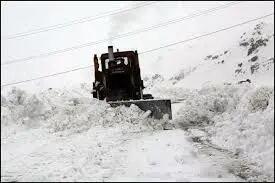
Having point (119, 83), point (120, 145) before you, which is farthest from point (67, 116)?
point (119, 83)

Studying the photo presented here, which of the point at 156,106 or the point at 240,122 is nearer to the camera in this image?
the point at 240,122

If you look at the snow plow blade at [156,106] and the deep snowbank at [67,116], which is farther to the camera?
the snow plow blade at [156,106]

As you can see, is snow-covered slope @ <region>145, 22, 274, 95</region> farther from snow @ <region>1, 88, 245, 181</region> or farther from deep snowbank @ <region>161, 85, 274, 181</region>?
snow @ <region>1, 88, 245, 181</region>

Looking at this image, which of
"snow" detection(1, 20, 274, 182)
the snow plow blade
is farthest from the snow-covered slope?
"snow" detection(1, 20, 274, 182)

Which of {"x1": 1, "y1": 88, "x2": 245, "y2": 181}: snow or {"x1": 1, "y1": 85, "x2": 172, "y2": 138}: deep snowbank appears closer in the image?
{"x1": 1, "y1": 88, "x2": 245, "y2": 181}: snow

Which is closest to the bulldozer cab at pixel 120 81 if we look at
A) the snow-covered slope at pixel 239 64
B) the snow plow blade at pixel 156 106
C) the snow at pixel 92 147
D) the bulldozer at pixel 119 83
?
the bulldozer at pixel 119 83

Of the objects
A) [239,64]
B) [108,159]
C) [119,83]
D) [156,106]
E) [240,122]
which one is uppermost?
[239,64]

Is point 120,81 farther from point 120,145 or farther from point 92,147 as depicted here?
point 92,147

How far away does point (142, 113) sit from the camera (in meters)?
14.2

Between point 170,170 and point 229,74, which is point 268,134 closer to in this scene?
point 170,170

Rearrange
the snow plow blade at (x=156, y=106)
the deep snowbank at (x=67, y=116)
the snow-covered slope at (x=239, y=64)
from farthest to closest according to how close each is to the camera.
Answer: the snow-covered slope at (x=239, y=64)
the snow plow blade at (x=156, y=106)
the deep snowbank at (x=67, y=116)

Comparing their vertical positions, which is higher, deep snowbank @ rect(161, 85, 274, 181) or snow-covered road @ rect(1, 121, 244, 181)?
deep snowbank @ rect(161, 85, 274, 181)

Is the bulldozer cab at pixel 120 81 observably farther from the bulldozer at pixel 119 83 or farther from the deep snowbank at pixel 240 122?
the deep snowbank at pixel 240 122

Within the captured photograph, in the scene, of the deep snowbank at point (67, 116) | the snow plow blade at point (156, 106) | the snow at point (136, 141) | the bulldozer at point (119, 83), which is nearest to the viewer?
the snow at point (136, 141)
